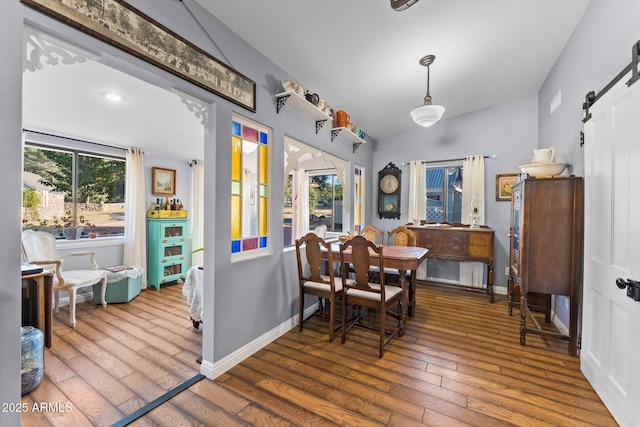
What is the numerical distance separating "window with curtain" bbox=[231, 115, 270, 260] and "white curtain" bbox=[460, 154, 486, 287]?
3.57 meters

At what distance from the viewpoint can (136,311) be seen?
136 inches

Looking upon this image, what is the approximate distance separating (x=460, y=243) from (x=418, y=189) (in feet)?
4.09

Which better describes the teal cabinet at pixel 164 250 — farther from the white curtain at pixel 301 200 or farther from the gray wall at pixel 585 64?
the gray wall at pixel 585 64

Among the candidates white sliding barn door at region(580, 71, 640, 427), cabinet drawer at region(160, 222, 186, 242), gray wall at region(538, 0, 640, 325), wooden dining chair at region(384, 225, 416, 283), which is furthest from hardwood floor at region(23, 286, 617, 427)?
cabinet drawer at region(160, 222, 186, 242)

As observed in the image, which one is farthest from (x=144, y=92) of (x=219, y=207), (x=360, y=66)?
(x=360, y=66)

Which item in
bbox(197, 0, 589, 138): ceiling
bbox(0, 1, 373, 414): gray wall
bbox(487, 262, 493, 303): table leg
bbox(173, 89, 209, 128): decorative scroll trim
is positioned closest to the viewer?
bbox(0, 1, 373, 414): gray wall

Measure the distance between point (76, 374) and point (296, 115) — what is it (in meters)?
3.07

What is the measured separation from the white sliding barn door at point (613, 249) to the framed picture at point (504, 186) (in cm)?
221

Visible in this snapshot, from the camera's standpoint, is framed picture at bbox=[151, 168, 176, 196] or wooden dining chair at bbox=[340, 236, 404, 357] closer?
wooden dining chair at bbox=[340, 236, 404, 357]

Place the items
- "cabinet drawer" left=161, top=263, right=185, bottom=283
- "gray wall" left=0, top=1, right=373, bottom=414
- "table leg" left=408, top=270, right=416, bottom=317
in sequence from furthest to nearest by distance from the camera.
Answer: "cabinet drawer" left=161, top=263, right=185, bottom=283 < "table leg" left=408, top=270, right=416, bottom=317 < "gray wall" left=0, top=1, right=373, bottom=414

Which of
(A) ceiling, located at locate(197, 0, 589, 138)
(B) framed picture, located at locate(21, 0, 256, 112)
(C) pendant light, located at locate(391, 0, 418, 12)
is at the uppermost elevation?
(A) ceiling, located at locate(197, 0, 589, 138)

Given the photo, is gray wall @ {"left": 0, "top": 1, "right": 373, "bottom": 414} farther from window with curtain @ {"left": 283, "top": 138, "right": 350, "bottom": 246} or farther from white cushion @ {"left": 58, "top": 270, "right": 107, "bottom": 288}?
white cushion @ {"left": 58, "top": 270, "right": 107, "bottom": 288}

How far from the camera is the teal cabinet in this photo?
447cm

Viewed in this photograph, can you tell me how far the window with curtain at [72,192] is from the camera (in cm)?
359
